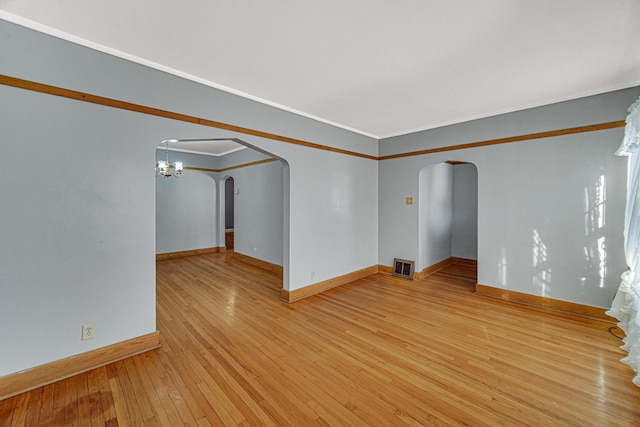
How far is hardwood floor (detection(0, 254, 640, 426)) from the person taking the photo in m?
1.77

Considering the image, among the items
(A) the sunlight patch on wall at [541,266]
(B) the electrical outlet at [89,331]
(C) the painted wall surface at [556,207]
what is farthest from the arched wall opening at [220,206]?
(A) the sunlight patch on wall at [541,266]

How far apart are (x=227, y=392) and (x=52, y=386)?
4.63 ft

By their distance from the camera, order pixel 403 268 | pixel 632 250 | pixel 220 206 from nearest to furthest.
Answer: pixel 632 250
pixel 403 268
pixel 220 206

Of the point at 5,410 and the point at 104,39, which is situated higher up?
the point at 104,39

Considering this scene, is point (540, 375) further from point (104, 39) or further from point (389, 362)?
point (104, 39)

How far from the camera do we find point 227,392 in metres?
1.99

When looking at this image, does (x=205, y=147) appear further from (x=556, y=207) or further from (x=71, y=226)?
(x=556, y=207)

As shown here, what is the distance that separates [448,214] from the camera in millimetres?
6145

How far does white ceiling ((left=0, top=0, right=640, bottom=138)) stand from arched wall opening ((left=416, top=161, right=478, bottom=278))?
7.48 ft

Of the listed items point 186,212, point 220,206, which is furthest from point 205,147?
point 186,212

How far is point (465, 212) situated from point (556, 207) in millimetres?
2725

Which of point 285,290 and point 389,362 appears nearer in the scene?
point 389,362

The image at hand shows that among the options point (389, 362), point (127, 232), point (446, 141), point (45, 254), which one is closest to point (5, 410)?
point (45, 254)

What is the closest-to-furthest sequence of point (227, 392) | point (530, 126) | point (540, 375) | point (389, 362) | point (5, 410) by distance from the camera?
point (5, 410)
point (227, 392)
point (540, 375)
point (389, 362)
point (530, 126)
